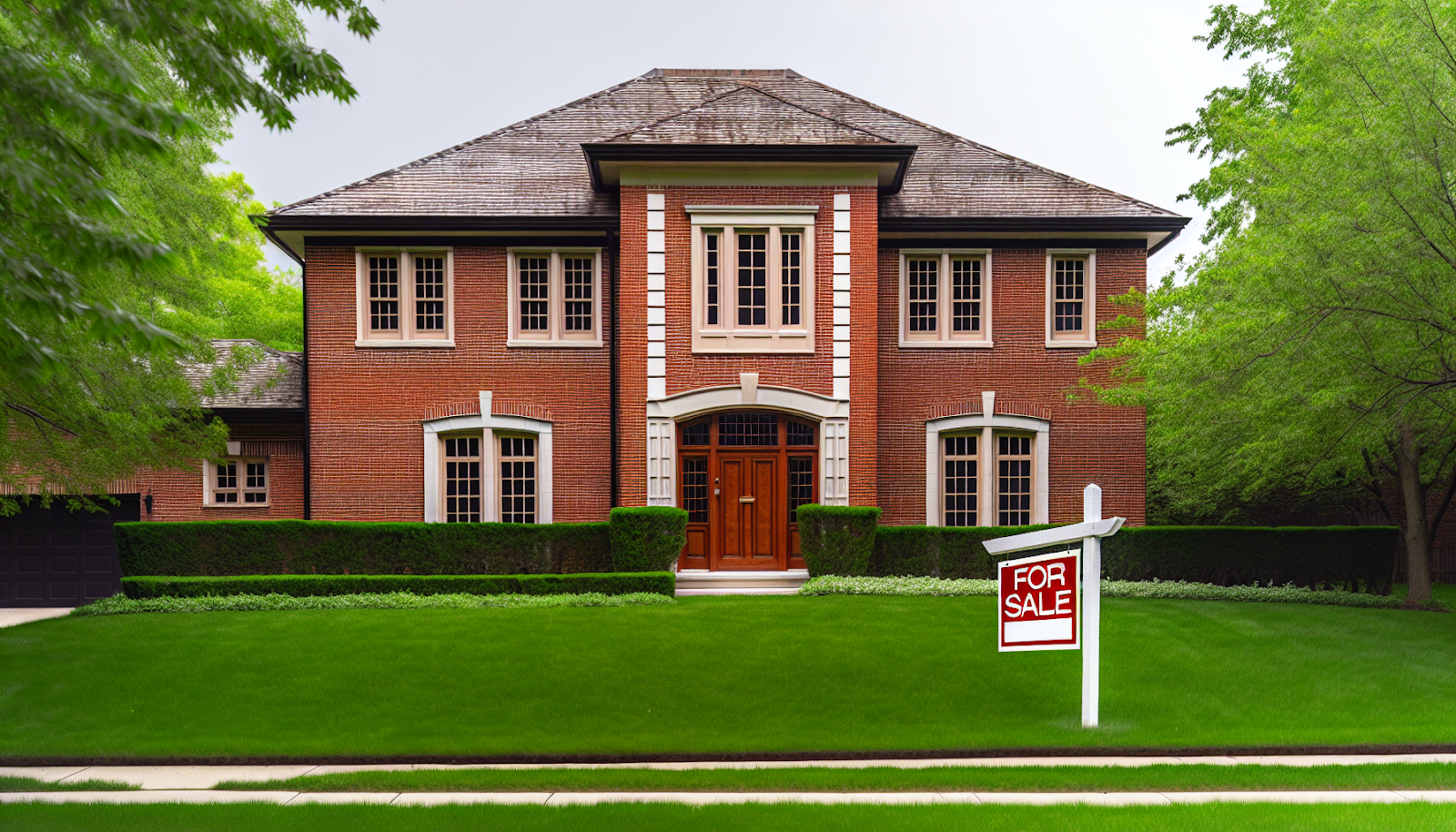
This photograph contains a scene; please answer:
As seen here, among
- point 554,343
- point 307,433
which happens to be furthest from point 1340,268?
point 307,433

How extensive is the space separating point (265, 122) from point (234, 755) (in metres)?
6.26

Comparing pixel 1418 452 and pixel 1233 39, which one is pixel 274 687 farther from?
pixel 1233 39

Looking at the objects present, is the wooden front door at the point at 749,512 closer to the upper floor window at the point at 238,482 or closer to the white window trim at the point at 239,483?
the white window trim at the point at 239,483

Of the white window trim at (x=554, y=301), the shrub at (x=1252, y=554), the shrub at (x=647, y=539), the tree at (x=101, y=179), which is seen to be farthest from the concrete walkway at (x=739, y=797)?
the white window trim at (x=554, y=301)

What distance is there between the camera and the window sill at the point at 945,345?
18.0 meters

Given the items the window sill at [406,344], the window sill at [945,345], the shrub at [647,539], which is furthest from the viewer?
the window sill at [945,345]

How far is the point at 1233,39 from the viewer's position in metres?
23.7

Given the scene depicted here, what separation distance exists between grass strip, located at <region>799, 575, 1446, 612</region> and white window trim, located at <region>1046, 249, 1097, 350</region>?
16.6ft

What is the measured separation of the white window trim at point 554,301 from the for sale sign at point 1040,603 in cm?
1061

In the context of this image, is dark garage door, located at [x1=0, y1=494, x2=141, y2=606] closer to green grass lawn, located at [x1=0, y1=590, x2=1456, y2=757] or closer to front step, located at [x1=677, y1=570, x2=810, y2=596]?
green grass lawn, located at [x1=0, y1=590, x2=1456, y2=757]

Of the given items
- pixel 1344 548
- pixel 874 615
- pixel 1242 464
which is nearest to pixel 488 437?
pixel 874 615

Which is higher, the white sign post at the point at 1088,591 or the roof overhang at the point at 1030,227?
the roof overhang at the point at 1030,227

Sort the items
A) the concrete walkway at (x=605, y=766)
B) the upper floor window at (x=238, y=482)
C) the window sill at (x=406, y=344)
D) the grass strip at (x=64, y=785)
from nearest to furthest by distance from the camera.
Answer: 1. the grass strip at (x=64, y=785)
2. the concrete walkway at (x=605, y=766)
3. the window sill at (x=406, y=344)
4. the upper floor window at (x=238, y=482)

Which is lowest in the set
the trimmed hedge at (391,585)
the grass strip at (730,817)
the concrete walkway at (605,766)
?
the concrete walkway at (605,766)
